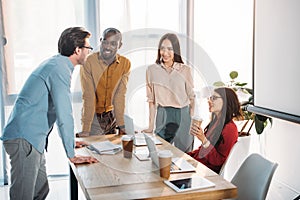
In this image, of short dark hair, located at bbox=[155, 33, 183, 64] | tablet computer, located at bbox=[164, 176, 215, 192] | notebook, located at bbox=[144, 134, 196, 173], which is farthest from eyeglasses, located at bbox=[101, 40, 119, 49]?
tablet computer, located at bbox=[164, 176, 215, 192]

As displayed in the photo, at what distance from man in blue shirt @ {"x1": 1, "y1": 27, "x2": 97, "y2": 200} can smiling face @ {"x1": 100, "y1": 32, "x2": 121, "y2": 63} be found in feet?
0.36

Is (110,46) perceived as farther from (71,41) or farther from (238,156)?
(238,156)

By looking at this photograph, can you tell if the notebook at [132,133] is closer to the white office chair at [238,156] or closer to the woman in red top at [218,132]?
the woman in red top at [218,132]

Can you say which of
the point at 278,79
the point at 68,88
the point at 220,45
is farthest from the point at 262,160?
the point at 220,45

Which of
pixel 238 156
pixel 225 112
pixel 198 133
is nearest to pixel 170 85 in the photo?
pixel 198 133

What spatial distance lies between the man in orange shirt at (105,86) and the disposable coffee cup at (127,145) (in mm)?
165

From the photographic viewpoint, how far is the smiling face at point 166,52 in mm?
2111

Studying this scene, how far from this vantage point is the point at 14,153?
210 centimetres

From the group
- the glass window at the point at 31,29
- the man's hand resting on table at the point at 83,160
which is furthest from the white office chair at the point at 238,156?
the glass window at the point at 31,29

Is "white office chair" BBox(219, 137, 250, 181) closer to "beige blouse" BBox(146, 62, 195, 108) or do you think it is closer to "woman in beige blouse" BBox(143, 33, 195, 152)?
"woman in beige blouse" BBox(143, 33, 195, 152)

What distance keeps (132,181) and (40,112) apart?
740 millimetres

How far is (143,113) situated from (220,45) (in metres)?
1.82

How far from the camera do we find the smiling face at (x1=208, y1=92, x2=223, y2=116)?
2.29m

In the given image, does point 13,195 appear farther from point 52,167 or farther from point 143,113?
point 52,167
